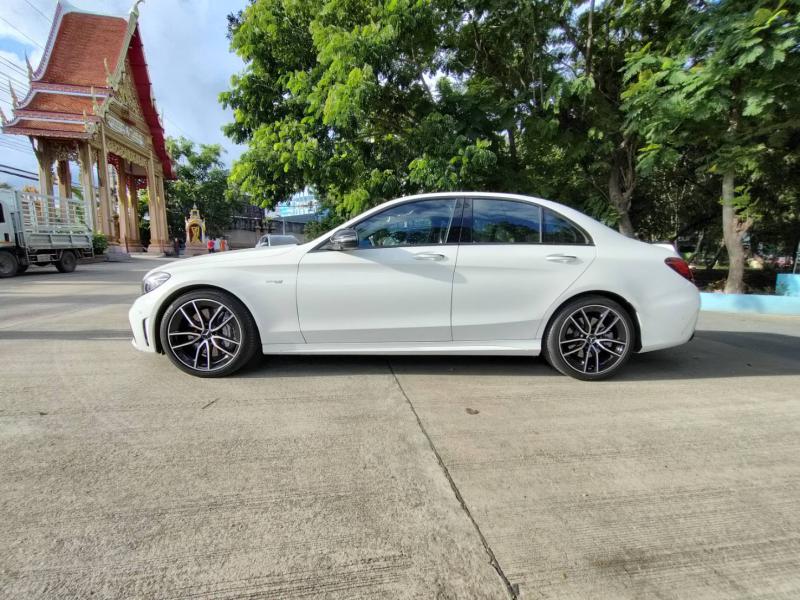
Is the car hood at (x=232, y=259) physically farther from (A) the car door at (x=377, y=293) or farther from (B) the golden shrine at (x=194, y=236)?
(B) the golden shrine at (x=194, y=236)

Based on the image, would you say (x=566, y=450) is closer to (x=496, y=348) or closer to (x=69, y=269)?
(x=496, y=348)

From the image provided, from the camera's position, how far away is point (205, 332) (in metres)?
3.55

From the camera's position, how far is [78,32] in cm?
2605

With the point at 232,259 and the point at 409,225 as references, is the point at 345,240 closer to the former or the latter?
the point at 409,225

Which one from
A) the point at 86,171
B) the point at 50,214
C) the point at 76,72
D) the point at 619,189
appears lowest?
the point at 50,214

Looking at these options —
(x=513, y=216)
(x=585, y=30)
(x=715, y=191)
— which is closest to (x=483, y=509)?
(x=513, y=216)

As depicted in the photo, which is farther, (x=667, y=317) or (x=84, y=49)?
(x=84, y=49)

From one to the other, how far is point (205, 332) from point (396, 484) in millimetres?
2190

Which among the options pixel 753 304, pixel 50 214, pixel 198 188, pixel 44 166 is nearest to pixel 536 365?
pixel 753 304

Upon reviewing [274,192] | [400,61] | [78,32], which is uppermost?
[78,32]

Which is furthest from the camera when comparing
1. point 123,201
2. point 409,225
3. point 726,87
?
point 123,201

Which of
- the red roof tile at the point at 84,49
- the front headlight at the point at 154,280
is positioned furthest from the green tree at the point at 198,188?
the front headlight at the point at 154,280

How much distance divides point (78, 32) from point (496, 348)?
34.1 metres

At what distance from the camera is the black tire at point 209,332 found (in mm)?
3521
